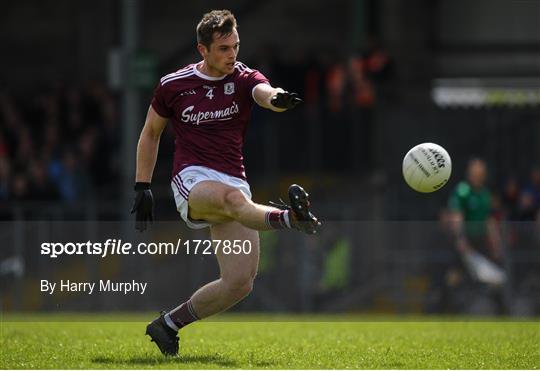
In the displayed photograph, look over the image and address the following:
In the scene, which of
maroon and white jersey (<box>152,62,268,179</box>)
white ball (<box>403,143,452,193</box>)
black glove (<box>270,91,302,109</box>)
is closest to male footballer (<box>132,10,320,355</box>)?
maroon and white jersey (<box>152,62,268,179</box>)

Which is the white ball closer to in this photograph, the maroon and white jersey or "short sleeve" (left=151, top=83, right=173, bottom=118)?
the maroon and white jersey

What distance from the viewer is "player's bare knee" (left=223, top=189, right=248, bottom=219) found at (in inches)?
413

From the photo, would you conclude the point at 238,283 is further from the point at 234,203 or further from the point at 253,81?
the point at 253,81

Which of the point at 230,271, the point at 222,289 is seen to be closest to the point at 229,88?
the point at 230,271

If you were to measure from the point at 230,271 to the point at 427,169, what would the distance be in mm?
1762

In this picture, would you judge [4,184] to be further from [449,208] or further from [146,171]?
[146,171]

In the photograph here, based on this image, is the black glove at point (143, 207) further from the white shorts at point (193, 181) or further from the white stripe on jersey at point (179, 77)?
the white stripe on jersey at point (179, 77)

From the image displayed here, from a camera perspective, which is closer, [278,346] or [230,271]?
[230,271]

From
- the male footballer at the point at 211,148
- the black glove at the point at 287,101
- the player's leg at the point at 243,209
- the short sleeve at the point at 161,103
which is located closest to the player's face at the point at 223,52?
the male footballer at the point at 211,148

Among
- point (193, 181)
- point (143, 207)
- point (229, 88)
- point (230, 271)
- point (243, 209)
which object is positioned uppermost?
point (229, 88)

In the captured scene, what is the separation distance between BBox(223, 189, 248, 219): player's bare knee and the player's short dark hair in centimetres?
108

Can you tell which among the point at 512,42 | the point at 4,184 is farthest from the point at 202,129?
the point at 512,42

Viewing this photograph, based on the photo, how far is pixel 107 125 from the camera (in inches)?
933

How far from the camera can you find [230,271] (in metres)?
10.7
